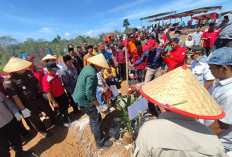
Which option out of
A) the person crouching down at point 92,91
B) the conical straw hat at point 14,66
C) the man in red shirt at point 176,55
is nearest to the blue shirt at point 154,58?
the man in red shirt at point 176,55

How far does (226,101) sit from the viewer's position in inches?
44.2

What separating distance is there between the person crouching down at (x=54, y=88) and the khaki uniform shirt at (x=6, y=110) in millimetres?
664

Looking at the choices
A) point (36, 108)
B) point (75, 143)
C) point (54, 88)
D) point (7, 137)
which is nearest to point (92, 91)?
point (54, 88)

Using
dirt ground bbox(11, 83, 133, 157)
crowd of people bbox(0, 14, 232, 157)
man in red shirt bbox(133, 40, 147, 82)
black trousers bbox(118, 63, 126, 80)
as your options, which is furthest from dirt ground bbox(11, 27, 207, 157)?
black trousers bbox(118, 63, 126, 80)

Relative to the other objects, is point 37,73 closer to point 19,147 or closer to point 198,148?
point 19,147

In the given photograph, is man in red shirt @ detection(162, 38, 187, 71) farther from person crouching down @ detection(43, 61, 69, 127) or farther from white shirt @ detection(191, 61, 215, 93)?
person crouching down @ detection(43, 61, 69, 127)

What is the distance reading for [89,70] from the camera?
1.97 meters

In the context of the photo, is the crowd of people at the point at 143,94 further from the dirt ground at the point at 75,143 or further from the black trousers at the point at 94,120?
the dirt ground at the point at 75,143

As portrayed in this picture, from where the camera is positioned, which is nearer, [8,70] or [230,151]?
[230,151]

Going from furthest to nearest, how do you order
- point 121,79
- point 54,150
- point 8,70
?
1. point 121,79
2. point 54,150
3. point 8,70

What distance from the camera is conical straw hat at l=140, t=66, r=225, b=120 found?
29.7 inches

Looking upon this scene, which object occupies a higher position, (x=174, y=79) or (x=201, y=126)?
(x=174, y=79)

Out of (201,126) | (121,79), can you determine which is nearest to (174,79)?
(201,126)

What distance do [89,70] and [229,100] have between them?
76.4 inches
